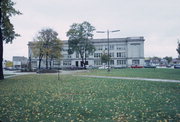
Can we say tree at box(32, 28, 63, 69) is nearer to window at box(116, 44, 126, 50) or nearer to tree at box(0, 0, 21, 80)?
tree at box(0, 0, 21, 80)

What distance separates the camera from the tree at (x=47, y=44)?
60628 mm

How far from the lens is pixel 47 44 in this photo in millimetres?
61906

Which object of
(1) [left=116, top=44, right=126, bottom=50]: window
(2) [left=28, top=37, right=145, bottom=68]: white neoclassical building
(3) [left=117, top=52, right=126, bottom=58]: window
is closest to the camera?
(2) [left=28, top=37, right=145, bottom=68]: white neoclassical building

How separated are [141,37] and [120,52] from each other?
12971 mm

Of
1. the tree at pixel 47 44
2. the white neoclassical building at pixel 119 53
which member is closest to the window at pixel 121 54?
the white neoclassical building at pixel 119 53

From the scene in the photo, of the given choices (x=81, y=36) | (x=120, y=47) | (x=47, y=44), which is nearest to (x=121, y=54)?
(x=120, y=47)

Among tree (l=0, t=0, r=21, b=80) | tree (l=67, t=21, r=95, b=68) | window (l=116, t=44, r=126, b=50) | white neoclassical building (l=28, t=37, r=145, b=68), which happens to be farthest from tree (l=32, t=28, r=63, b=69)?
window (l=116, t=44, r=126, b=50)

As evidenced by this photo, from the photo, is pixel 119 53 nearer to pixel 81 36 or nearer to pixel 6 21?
pixel 81 36

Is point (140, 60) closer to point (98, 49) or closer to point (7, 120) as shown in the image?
point (98, 49)

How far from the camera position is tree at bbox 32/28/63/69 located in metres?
60.6

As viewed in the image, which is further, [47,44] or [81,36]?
[81,36]

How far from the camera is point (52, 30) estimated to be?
209 feet

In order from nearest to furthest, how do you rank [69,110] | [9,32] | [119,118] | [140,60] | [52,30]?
[119,118] → [69,110] → [9,32] → [52,30] → [140,60]

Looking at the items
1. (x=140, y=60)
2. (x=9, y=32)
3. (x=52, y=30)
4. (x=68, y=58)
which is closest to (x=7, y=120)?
(x=9, y=32)
